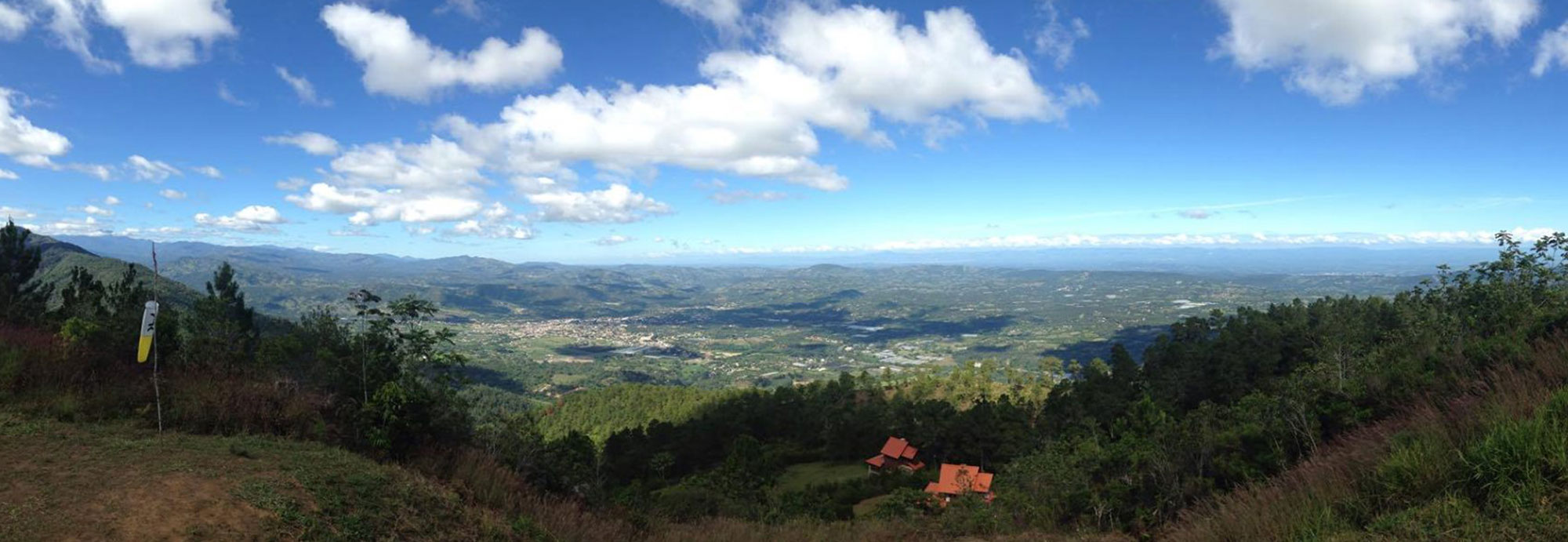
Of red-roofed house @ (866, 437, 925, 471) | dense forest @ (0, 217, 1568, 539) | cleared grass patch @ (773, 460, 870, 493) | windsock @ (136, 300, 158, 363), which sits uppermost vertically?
windsock @ (136, 300, 158, 363)

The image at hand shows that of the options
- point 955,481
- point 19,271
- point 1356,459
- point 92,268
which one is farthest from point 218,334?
point 92,268

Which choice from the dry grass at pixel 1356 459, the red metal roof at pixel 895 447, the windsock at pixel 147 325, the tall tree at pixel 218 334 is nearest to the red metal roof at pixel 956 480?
the red metal roof at pixel 895 447

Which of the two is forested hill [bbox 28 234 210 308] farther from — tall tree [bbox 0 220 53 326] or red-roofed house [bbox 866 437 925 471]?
red-roofed house [bbox 866 437 925 471]

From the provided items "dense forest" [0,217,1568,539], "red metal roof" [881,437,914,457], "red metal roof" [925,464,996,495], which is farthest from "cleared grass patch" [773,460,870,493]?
"red metal roof" [925,464,996,495]

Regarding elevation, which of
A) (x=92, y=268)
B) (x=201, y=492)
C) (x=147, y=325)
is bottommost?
(x=201, y=492)

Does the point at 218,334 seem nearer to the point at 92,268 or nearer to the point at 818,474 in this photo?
the point at 818,474

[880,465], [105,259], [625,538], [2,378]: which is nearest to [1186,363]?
[880,465]
